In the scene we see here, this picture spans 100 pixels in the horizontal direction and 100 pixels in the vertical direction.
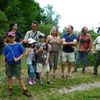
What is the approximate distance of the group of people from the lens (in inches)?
423

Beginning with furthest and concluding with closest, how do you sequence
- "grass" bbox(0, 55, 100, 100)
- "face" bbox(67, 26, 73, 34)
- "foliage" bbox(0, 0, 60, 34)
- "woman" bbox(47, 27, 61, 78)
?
"foliage" bbox(0, 0, 60, 34) < "face" bbox(67, 26, 73, 34) < "woman" bbox(47, 27, 61, 78) < "grass" bbox(0, 55, 100, 100)

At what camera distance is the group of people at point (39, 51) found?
10.7 metres

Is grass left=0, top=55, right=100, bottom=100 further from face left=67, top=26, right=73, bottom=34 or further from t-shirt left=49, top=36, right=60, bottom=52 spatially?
face left=67, top=26, right=73, bottom=34

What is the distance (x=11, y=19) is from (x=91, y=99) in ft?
146

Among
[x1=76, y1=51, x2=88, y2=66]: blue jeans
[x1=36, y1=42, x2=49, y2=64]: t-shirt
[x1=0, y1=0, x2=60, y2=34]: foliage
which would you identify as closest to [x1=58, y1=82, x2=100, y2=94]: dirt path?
[x1=36, y1=42, x2=49, y2=64]: t-shirt

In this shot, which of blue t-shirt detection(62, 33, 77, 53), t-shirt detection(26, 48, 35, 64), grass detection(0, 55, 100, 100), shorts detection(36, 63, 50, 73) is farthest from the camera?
blue t-shirt detection(62, 33, 77, 53)

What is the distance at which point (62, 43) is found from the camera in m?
13.2

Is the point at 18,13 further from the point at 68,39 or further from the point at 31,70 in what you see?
the point at 31,70

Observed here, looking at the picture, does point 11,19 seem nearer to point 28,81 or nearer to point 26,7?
point 26,7

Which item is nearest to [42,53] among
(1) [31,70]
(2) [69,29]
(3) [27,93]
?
(1) [31,70]

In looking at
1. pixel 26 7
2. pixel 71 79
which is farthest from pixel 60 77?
pixel 26 7

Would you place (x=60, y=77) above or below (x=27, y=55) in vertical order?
below

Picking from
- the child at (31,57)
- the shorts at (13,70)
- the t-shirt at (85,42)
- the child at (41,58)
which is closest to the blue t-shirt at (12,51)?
the shorts at (13,70)

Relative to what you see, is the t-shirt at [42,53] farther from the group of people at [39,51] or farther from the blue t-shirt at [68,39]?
the blue t-shirt at [68,39]
